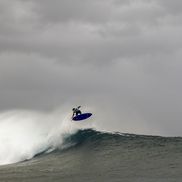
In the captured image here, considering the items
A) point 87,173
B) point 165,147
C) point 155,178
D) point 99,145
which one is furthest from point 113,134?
point 155,178

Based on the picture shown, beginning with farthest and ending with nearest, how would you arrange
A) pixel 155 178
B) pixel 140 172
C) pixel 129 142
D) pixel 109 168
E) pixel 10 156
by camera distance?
pixel 10 156, pixel 129 142, pixel 109 168, pixel 140 172, pixel 155 178

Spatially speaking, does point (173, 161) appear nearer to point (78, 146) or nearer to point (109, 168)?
point (109, 168)

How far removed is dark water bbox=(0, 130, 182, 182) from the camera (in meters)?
28.9

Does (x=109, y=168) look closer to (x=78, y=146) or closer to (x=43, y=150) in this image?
(x=78, y=146)

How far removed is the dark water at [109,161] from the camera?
28.9 meters

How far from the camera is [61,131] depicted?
51.8 metres

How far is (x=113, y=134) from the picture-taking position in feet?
144

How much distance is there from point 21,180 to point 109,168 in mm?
6201

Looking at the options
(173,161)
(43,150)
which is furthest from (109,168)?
(43,150)

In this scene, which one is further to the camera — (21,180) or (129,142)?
(129,142)

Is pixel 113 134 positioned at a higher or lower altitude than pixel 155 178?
higher

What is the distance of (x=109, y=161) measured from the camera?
34.7m

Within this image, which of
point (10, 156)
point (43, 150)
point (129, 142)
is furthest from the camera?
point (10, 156)

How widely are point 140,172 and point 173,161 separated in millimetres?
4419
